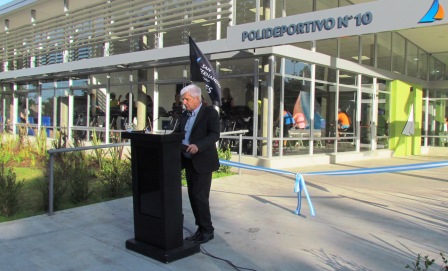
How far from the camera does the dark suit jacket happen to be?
14.3 feet

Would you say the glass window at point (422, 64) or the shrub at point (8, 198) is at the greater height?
the glass window at point (422, 64)

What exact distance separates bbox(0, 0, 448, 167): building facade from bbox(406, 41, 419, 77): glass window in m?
0.06

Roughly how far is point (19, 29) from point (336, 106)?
15.4m

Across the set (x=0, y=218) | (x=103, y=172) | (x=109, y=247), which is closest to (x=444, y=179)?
(x=103, y=172)

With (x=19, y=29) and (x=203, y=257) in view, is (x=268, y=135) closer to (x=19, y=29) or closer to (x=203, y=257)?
(x=203, y=257)

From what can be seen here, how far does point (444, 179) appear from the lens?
1005 centimetres

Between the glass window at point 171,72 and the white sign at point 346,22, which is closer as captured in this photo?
the white sign at point 346,22

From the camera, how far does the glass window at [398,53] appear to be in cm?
1680

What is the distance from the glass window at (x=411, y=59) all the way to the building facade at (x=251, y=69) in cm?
6

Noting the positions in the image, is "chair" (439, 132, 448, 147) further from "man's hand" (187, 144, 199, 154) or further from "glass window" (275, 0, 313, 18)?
"man's hand" (187, 144, 199, 154)

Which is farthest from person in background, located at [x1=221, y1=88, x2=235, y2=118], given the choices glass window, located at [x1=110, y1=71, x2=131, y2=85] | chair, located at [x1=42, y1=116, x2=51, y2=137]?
chair, located at [x1=42, y1=116, x2=51, y2=137]

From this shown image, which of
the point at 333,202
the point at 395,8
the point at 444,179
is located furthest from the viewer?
the point at 444,179

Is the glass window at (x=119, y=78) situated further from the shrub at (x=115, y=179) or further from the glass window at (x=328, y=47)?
the shrub at (x=115, y=179)

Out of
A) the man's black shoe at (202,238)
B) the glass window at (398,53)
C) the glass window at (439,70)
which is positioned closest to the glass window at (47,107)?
the glass window at (398,53)
